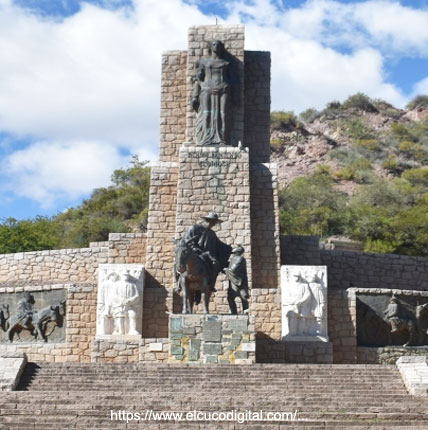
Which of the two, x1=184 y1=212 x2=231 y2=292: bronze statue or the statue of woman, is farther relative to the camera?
the statue of woman

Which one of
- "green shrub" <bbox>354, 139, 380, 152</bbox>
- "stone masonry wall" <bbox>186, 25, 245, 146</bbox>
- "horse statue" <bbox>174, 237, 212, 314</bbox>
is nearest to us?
"horse statue" <bbox>174, 237, 212, 314</bbox>

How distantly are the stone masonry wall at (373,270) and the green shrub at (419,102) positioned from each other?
45.2 meters

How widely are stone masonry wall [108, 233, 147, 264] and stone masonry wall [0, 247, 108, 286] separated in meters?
0.76

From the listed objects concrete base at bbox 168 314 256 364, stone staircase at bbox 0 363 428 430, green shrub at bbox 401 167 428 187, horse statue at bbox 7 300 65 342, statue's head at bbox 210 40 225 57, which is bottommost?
stone staircase at bbox 0 363 428 430

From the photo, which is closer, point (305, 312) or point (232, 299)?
point (232, 299)

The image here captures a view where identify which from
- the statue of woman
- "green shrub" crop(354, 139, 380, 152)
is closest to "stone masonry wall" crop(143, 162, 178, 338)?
the statue of woman

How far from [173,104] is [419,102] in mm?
47624

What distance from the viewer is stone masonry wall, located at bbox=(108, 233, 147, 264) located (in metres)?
19.4

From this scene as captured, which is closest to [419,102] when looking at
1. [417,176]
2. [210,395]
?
[417,176]

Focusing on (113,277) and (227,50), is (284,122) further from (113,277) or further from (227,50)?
(113,277)

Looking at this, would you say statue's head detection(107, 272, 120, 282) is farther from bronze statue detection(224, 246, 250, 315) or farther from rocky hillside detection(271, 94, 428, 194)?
rocky hillside detection(271, 94, 428, 194)

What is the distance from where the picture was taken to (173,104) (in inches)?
809

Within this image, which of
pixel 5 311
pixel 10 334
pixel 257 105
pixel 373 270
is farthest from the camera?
pixel 373 270

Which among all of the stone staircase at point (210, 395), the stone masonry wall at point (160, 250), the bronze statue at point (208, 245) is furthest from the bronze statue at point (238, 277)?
the stone masonry wall at point (160, 250)
